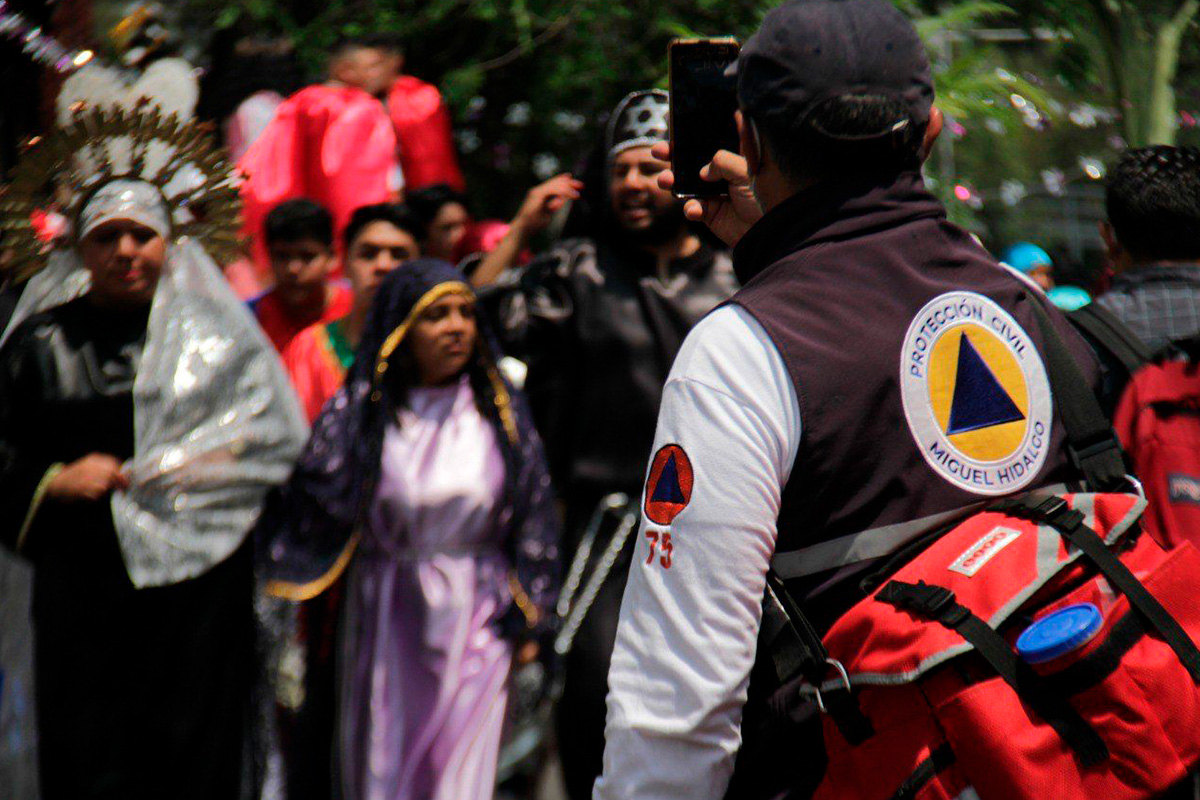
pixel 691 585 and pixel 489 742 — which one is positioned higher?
pixel 691 585

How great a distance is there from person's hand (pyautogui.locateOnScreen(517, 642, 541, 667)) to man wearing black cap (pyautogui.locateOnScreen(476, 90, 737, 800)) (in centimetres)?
20

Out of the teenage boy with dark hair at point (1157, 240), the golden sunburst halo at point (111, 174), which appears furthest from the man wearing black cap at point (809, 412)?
the golden sunburst halo at point (111, 174)

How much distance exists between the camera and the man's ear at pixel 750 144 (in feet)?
5.91

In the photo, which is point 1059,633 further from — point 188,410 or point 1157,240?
point 188,410

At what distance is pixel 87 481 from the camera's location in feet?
14.0

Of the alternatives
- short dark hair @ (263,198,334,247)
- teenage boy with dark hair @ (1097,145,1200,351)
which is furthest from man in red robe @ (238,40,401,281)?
teenage boy with dark hair @ (1097,145,1200,351)

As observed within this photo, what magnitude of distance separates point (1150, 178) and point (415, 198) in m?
3.76

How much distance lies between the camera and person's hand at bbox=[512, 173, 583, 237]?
528cm

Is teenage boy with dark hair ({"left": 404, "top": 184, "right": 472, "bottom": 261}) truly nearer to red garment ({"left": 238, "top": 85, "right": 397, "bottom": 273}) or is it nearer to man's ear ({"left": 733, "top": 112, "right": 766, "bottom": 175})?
red garment ({"left": 238, "top": 85, "right": 397, "bottom": 273})

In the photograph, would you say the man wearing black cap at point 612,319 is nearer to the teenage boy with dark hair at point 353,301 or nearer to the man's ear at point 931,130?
the teenage boy with dark hair at point 353,301

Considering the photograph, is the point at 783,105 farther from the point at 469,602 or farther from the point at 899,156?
the point at 469,602

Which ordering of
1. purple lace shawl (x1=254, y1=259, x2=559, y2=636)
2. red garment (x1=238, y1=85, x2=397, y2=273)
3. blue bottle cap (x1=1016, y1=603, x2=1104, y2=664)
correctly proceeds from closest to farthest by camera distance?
blue bottle cap (x1=1016, y1=603, x2=1104, y2=664)
purple lace shawl (x1=254, y1=259, x2=559, y2=636)
red garment (x1=238, y1=85, x2=397, y2=273)

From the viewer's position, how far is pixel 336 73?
264 inches

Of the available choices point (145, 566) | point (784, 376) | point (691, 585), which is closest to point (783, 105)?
point (784, 376)
